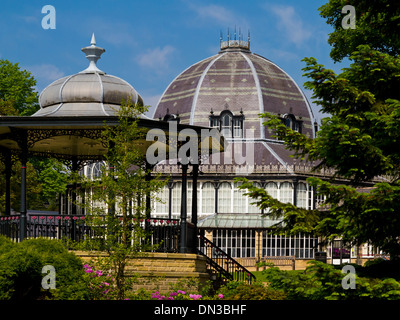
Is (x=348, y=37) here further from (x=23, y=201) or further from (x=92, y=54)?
(x=23, y=201)

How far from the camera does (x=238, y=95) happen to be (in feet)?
200

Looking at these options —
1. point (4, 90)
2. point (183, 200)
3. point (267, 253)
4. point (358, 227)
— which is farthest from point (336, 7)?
point (267, 253)

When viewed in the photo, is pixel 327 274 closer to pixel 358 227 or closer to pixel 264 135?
pixel 358 227

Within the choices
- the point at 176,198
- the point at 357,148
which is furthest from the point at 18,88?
the point at 357,148

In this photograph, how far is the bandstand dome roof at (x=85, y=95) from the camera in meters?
20.1

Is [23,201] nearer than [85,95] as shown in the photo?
Yes

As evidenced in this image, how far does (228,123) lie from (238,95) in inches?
103

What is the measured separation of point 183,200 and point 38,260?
17.6 ft

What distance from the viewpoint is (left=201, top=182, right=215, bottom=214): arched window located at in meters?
55.4

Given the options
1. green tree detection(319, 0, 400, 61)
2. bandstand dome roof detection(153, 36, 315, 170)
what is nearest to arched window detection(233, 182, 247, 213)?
bandstand dome roof detection(153, 36, 315, 170)

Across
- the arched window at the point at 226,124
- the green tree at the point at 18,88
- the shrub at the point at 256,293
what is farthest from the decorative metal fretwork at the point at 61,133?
the arched window at the point at 226,124
